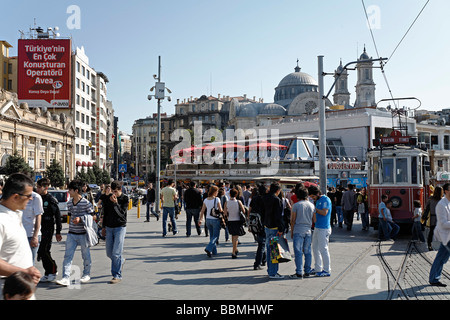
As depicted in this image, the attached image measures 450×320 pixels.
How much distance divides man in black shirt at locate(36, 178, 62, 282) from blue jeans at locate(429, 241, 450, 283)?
6.64 m

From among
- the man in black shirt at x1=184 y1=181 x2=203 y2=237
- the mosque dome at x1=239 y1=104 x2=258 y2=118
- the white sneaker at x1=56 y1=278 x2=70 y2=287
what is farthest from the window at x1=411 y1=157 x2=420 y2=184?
the mosque dome at x1=239 y1=104 x2=258 y2=118

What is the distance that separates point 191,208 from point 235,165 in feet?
92.3

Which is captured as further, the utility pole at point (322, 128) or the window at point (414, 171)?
the window at point (414, 171)

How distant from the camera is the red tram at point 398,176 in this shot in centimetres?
1527

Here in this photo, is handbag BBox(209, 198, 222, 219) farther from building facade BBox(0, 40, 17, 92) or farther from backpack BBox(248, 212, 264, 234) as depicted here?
building facade BBox(0, 40, 17, 92)

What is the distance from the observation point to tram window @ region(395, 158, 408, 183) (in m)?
15.5

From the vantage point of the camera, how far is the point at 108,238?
26.6ft

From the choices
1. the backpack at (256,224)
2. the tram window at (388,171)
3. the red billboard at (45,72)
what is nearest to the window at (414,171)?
the tram window at (388,171)

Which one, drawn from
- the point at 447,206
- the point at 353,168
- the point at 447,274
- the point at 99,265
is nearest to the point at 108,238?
the point at 99,265

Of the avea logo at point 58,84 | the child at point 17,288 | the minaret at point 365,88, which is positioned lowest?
the child at point 17,288

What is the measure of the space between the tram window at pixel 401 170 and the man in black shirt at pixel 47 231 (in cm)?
1172

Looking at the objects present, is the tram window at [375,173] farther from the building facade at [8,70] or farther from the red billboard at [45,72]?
the building facade at [8,70]

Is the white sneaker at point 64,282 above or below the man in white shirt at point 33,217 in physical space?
below
